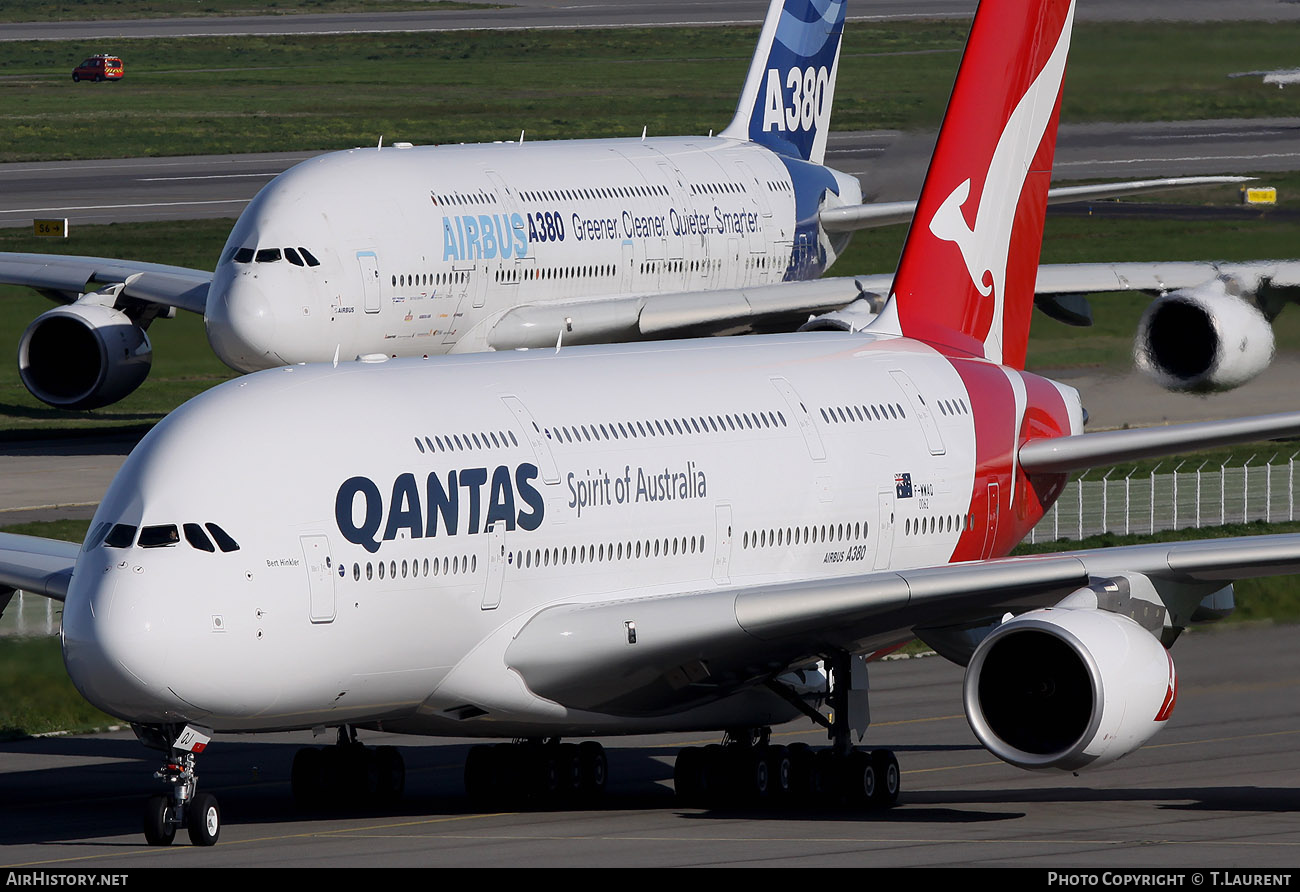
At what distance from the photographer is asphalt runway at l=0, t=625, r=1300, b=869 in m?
21.5

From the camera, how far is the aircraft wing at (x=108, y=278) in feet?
169

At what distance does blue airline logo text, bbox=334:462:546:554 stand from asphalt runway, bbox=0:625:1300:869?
291 cm

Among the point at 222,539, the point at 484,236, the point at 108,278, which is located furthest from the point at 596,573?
the point at 108,278

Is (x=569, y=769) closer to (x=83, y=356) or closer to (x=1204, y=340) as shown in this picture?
(x=1204, y=340)

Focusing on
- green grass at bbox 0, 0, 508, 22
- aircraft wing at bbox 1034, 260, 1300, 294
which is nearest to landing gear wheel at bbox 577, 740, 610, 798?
aircraft wing at bbox 1034, 260, 1300, 294

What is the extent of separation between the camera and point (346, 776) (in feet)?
85.2

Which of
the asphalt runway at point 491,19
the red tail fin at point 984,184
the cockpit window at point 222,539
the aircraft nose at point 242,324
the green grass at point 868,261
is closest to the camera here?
the cockpit window at point 222,539

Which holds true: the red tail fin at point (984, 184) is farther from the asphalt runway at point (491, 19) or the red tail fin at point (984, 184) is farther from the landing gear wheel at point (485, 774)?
the asphalt runway at point (491, 19)

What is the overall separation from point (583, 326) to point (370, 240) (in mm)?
5940

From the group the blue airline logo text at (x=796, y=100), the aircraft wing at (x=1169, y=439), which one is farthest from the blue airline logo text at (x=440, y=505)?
the blue airline logo text at (x=796, y=100)

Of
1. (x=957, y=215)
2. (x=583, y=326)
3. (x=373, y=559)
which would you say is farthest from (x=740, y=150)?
(x=373, y=559)

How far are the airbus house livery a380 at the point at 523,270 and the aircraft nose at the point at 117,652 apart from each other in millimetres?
19656

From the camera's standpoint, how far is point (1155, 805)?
25.6 m

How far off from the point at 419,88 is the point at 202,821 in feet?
375
